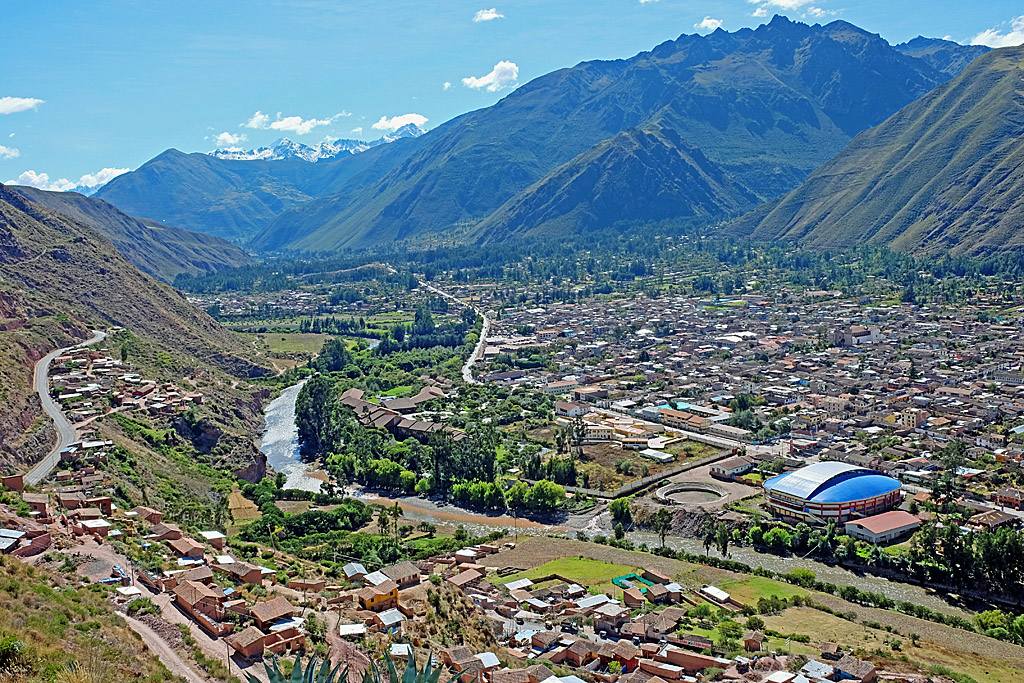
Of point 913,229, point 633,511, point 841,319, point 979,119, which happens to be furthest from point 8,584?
point 979,119

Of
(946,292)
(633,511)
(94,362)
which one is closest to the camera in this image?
(633,511)

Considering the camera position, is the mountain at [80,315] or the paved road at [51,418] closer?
the paved road at [51,418]

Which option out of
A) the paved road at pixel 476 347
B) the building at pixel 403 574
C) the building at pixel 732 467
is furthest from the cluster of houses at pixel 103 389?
the building at pixel 732 467

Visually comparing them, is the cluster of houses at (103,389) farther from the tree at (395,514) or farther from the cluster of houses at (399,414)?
the tree at (395,514)

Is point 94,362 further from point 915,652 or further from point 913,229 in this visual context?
point 913,229

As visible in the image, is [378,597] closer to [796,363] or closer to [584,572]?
[584,572]

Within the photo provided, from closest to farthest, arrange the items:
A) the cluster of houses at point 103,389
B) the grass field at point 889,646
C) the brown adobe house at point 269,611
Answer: the brown adobe house at point 269,611, the grass field at point 889,646, the cluster of houses at point 103,389

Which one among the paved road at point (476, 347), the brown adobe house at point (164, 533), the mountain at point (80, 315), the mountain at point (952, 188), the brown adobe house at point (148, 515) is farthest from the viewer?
the mountain at point (952, 188)
